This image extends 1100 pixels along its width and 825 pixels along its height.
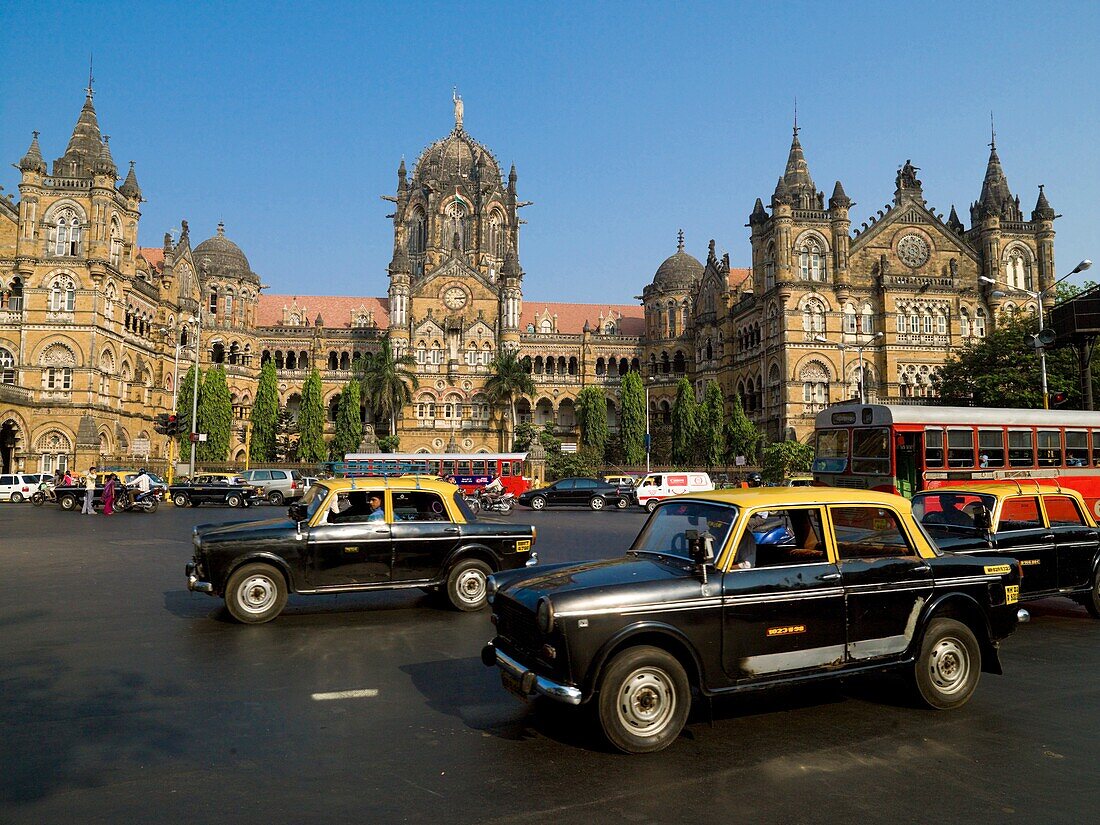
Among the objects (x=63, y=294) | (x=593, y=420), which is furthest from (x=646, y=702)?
(x=593, y=420)

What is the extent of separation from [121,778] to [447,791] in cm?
213

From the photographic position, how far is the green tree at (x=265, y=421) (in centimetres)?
5400

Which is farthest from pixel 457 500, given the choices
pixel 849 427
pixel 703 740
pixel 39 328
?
pixel 39 328

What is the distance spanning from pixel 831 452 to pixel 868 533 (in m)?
15.0

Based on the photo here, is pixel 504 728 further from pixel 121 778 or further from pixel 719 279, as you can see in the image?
pixel 719 279

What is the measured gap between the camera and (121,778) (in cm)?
475

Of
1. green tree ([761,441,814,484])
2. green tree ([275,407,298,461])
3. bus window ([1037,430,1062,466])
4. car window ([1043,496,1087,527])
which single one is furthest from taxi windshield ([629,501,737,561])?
green tree ([275,407,298,461])

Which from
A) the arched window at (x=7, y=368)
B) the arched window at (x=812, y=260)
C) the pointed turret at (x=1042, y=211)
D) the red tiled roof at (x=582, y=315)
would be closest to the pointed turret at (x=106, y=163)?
the arched window at (x=7, y=368)

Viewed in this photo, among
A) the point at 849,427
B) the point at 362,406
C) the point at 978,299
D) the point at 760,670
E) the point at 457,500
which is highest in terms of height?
the point at 978,299

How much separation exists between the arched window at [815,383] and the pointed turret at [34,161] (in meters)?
50.2

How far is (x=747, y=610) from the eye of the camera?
5.48m

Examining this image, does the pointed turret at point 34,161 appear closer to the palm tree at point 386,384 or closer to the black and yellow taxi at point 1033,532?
the palm tree at point 386,384

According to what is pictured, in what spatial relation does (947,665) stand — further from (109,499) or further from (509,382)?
(509,382)

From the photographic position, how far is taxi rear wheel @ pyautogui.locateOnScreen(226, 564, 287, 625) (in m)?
9.25
